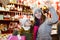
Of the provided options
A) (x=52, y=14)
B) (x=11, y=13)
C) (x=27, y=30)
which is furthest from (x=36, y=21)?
(x=11, y=13)

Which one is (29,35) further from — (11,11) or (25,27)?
(11,11)

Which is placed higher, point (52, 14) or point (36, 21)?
point (52, 14)

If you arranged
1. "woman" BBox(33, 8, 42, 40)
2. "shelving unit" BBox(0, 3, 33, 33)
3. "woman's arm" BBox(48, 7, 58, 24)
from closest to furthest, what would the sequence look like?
"woman's arm" BBox(48, 7, 58, 24) < "woman" BBox(33, 8, 42, 40) < "shelving unit" BBox(0, 3, 33, 33)

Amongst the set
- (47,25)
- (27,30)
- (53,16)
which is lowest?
(27,30)

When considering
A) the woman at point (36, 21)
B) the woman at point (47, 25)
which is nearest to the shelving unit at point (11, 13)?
the woman at point (36, 21)

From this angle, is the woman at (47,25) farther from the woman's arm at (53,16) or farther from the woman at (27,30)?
the woman at (27,30)

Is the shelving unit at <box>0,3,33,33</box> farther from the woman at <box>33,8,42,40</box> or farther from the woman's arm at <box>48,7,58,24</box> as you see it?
the woman's arm at <box>48,7,58,24</box>

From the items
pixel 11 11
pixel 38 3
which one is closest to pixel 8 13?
pixel 11 11

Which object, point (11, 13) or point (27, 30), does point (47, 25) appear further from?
point (11, 13)

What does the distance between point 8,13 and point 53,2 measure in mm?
865

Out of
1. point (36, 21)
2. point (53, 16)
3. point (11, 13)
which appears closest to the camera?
point (53, 16)

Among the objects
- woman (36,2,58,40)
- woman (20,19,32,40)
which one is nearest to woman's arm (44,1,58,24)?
woman (36,2,58,40)

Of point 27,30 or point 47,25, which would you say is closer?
point 47,25

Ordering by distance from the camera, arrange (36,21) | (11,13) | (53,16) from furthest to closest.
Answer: (11,13) → (36,21) → (53,16)
